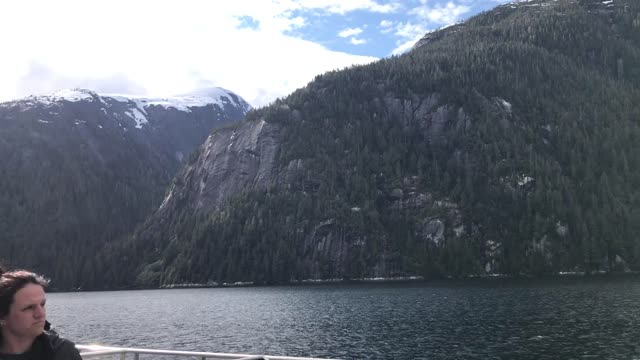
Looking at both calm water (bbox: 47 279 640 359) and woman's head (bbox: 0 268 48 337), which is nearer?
woman's head (bbox: 0 268 48 337)

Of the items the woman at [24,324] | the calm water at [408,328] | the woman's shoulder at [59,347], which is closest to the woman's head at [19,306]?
the woman at [24,324]

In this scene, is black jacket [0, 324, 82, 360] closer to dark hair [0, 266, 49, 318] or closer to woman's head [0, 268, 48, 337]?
woman's head [0, 268, 48, 337]

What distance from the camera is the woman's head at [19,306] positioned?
4.56m

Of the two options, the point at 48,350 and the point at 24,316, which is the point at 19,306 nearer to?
the point at 24,316

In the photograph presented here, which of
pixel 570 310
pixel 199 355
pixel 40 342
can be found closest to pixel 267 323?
pixel 570 310

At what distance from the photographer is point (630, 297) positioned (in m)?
97.5

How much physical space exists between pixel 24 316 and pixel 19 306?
99 mm

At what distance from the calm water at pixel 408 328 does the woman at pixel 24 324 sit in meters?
52.9

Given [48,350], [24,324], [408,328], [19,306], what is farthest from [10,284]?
[408,328]

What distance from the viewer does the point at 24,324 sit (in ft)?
15.1

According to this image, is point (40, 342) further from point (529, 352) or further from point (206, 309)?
point (206, 309)

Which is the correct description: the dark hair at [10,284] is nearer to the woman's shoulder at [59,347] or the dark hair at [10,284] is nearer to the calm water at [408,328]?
the woman's shoulder at [59,347]

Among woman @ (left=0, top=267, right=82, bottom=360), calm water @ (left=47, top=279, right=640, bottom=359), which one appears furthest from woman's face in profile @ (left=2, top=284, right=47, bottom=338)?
calm water @ (left=47, top=279, right=640, bottom=359)

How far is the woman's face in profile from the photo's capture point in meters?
4.59
